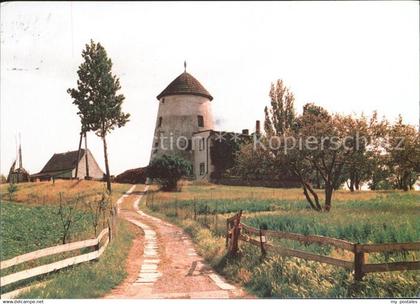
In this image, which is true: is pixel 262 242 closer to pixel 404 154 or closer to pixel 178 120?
pixel 404 154

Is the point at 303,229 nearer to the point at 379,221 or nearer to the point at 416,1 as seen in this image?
the point at 379,221

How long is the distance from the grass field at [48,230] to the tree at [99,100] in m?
2.70

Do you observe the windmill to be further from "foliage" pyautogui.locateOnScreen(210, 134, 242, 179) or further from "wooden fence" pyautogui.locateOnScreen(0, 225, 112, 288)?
"foliage" pyautogui.locateOnScreen(210, 134, 242, 179)

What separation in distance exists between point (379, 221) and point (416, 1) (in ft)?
19.8

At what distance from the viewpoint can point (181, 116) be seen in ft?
78.5

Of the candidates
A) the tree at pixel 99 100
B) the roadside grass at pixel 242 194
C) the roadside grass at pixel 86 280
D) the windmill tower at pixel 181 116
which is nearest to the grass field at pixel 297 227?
the roadside grass at pixel 242 194

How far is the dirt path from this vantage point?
9.20 metres

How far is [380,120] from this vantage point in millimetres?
12508

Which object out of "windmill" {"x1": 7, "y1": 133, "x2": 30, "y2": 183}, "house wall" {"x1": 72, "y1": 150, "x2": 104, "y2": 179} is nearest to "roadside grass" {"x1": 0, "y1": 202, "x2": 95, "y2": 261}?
"windmill" {"x1": 7, "y1": 133, "x2": 30, "y2": 183}

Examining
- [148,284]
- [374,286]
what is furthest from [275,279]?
[148,284]

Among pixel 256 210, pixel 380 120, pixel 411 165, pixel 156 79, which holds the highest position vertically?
pixel 156 79

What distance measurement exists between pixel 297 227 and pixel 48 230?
904 cm

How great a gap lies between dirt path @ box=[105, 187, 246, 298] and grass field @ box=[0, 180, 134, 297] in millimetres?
423

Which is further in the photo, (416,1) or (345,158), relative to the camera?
(345,158)
